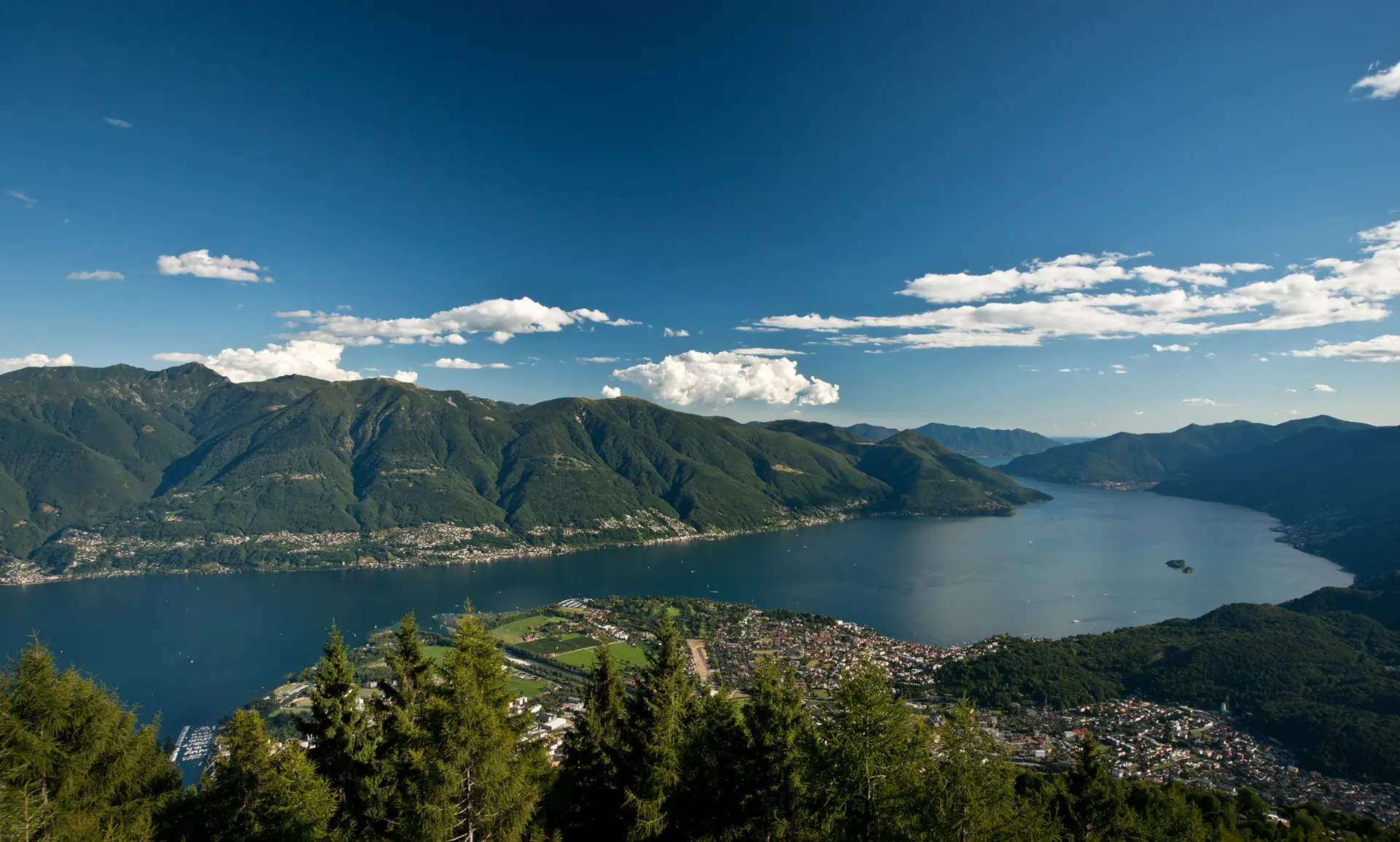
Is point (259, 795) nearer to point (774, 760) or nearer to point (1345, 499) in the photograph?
point (774, 760)

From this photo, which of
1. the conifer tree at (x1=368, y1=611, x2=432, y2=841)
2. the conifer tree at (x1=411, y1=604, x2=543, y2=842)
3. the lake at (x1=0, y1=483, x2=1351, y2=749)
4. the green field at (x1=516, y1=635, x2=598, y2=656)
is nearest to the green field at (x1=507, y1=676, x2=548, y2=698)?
the green field at (x1=516, y1=635, x2=598, y2=656)

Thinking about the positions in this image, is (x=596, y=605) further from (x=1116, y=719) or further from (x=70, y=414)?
(x=70, y=414)

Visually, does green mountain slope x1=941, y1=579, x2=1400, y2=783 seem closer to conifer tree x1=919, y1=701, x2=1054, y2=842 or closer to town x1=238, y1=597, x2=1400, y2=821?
town x1=238, y1=597, x2=1400, y2=821

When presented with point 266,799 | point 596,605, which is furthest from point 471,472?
point 266,799

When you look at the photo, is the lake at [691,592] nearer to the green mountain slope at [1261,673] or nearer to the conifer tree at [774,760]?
the green mountain slope at [1261,673]

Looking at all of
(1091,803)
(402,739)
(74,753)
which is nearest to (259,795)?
(74,753)

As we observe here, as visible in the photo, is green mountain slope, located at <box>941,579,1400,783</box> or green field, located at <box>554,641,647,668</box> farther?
green field, located at <box>554,641,647,668</box>
